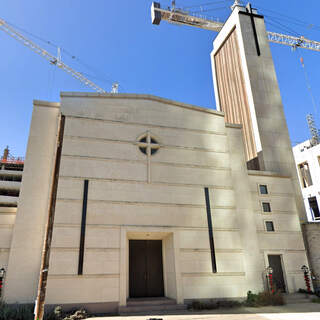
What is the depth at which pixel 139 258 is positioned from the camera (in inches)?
801

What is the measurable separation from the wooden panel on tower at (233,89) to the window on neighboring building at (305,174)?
62.6ft

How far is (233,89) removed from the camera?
107ft

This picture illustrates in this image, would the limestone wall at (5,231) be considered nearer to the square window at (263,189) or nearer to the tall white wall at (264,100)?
the square window at (263,189)

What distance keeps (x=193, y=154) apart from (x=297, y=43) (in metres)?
56.0

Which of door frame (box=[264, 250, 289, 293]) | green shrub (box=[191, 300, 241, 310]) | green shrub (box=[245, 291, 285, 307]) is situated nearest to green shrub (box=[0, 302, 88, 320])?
green shrub (box=[191, 300, 241, 310])

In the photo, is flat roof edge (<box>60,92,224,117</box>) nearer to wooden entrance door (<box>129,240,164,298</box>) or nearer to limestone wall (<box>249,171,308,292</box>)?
limestone wall (<box>249,171,308,292</box>)

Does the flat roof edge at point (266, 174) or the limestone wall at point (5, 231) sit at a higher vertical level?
the flat roof edge at point (266, 174)

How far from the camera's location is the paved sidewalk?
47.2 ft

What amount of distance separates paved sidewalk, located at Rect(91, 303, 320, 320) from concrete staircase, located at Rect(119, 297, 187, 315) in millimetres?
727

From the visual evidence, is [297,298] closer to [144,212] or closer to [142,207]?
[144,212]

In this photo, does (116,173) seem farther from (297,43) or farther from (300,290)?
(297,43)

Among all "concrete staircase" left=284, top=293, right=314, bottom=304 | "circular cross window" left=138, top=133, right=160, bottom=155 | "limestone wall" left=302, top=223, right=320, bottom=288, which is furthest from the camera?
"limestone wall" left=302, top=223, right=320, bottom=288

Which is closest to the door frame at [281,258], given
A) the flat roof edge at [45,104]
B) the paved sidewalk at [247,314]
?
the paved sidewalk at [247,314]

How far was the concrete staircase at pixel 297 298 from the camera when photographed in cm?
1921
